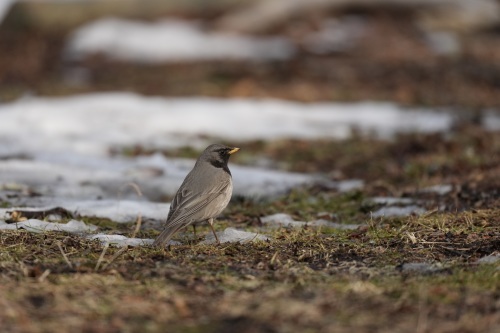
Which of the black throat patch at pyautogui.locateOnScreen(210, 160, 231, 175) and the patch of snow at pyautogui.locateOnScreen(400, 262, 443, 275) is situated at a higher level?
the black throat patch at pyautogui.locateOnScreen(210, 160, 231, 175)

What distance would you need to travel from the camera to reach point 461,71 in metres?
17.7

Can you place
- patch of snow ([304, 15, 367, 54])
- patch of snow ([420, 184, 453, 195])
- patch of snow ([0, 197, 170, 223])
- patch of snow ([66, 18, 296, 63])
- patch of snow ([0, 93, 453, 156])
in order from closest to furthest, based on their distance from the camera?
1. patch of snow ([0, 197, 170, 223])
2. patch of snow ([420, 184, 453, 195])
3. patch of snow ([0, 93, 453, 156])
4. patch of snow ([66, 18, 296, 63])
5. patch of snow ([304, 15, 367, 54])

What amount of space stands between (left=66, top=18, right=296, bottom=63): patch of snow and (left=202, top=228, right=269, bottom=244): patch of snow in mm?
13064

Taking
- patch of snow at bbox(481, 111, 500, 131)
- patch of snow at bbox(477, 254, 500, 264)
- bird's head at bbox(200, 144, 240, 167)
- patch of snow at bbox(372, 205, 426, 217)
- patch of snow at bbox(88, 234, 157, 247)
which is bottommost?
patch of snow at bbox(481, 111, 500, 131)

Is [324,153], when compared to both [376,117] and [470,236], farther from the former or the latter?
[470,236]

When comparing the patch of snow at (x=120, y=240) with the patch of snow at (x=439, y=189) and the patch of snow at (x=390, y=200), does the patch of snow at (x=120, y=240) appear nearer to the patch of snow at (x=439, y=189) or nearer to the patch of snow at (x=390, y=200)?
the patch of snow at (x=390, y=200)

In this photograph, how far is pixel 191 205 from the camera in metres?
6.36

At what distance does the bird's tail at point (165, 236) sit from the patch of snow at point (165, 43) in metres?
13.4

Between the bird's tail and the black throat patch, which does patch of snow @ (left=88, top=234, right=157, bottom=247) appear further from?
the black throat patch

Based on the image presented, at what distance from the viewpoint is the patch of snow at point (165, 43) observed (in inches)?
781

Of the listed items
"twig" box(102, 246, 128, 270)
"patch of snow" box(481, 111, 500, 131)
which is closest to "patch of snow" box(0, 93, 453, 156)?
"patch of snow" box(481, 111, 500, 131)

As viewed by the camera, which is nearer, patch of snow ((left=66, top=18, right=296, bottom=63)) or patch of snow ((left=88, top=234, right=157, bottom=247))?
patch of snow ((left=88, top=234, right=157, bottom=247))

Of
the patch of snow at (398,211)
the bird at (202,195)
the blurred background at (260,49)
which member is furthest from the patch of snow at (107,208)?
the blurred background at (260,49)

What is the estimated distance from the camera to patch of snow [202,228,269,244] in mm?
6070
